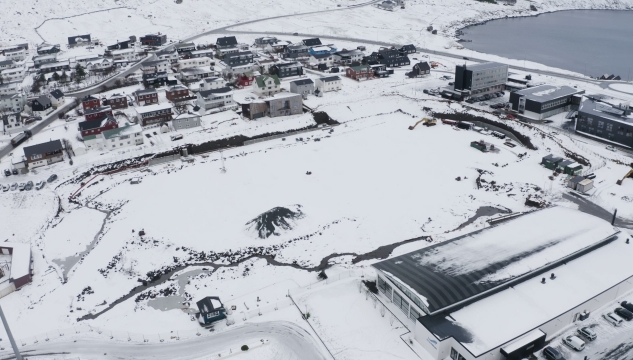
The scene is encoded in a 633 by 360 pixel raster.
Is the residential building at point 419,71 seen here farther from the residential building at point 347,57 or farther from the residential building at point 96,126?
the residential building at point 96,126

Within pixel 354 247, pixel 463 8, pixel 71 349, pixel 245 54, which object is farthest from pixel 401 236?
pixel 463 8

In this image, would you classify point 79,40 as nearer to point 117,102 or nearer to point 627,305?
point 117,102

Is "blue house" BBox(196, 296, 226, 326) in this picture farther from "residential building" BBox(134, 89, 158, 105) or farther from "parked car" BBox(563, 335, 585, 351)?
"residential building" BBox(134, 89, 158, 105)

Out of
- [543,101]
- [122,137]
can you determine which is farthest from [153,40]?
[543,101]

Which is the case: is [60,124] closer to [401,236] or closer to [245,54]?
[245,54]

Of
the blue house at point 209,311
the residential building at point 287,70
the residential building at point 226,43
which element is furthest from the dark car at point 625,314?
the residential building at point 226,43

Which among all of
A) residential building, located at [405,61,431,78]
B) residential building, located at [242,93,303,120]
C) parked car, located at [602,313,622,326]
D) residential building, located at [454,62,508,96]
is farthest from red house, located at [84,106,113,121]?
parked car, located at [602,313,622,326]
